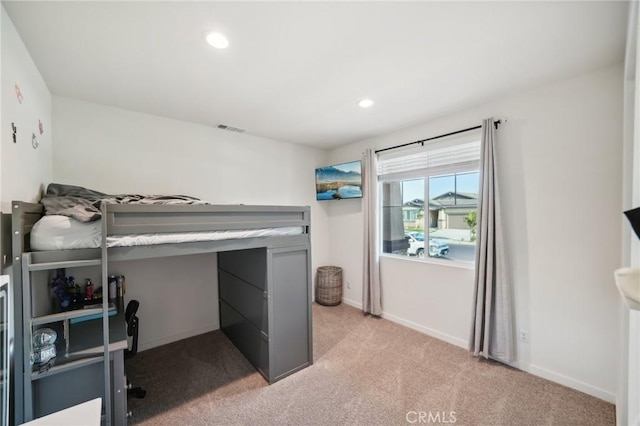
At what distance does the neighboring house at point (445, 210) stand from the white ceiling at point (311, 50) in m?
0.95

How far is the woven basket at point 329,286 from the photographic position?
3.82 meters

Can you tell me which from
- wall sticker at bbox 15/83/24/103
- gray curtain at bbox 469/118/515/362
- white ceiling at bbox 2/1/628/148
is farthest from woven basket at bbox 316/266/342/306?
wall sticker at bbox 15/83/24/103

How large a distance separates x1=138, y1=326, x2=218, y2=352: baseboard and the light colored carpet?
8cm

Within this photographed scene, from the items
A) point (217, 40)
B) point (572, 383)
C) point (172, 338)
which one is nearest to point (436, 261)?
point (572, 383)

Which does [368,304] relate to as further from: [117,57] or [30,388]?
[117,57]

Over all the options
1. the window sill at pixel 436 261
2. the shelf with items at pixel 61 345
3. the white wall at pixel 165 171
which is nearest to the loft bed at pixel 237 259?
the shelf with items at pixel 61 345

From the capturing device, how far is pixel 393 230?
11.4 feet

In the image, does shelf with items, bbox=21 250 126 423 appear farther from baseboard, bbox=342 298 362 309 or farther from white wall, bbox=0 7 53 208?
baseboard, bbox=342 298 362 309

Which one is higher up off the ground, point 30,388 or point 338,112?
point 338,112

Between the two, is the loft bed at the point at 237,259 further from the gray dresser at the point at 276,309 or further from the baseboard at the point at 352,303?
the baseboard at the point at 352,303

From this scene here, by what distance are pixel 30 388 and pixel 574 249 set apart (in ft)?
11.7

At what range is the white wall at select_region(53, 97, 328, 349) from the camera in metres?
2.33

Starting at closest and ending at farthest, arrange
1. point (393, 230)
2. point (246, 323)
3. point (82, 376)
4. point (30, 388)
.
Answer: point (30, 388) → point (82, 376) → point (246, 323) → point (393, 230)

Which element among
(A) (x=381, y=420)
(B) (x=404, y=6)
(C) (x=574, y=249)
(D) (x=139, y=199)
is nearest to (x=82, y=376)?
(D) (x=139, y=199)
